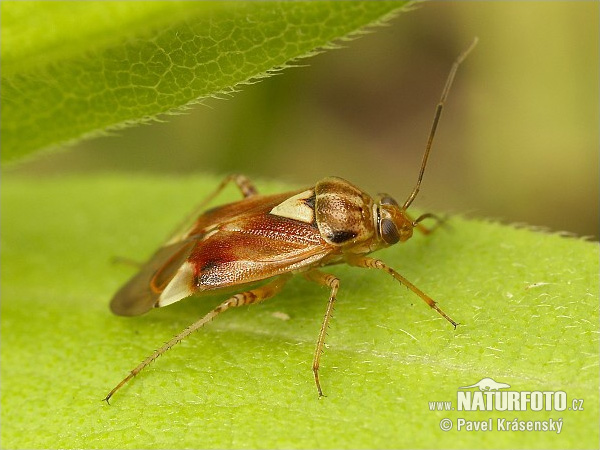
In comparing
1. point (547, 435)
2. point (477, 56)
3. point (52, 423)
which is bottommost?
point (52, 423)

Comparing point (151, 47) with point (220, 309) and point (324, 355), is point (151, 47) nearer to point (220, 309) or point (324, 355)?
point (220, 309)

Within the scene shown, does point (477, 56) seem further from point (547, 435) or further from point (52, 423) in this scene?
point (52, 423)

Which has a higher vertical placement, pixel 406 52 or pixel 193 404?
pixel 406 52

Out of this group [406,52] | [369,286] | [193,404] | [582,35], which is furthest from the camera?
[406,52]

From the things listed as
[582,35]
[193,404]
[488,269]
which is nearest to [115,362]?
[193,404]

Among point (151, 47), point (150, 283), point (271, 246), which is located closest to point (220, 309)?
point (271, 246)

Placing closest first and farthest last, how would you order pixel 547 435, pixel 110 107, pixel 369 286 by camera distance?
pixel 547 435, pixel 110 107, pixel 369 286
